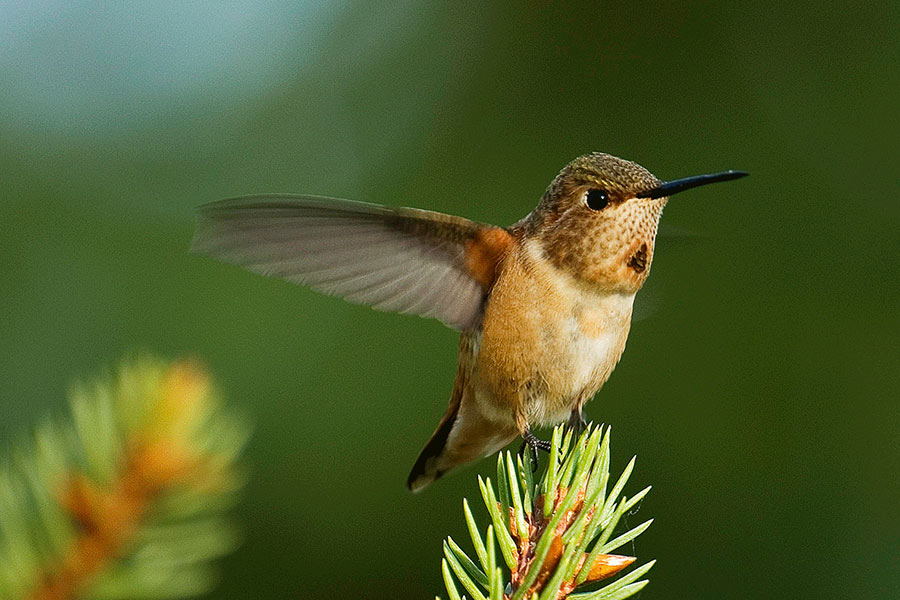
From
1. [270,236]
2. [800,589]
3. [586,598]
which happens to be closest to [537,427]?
[270,236]

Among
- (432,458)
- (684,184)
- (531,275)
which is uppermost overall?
(684,184)

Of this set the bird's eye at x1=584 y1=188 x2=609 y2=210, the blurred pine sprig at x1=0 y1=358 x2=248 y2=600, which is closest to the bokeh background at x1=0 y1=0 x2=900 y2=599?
the bird's eye at x1=584 y1=188 x2=609 y2=210

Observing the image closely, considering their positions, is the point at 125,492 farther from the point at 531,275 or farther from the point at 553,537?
the point at 531,275

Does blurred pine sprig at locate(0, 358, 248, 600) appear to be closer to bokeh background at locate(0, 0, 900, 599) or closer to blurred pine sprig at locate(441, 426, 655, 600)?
blurred pine sprig at locate(441, 426, 655, 600)

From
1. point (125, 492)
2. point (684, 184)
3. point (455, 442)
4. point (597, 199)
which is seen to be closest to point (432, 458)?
point (455, 442)

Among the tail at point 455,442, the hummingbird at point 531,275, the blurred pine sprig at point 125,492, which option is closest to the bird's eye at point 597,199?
the hummingbird at point 531,275

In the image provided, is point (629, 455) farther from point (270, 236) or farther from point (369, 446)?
point (270, 236)

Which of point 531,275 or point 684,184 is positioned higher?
point 684,184
